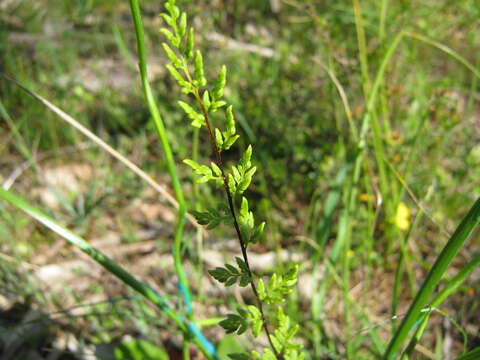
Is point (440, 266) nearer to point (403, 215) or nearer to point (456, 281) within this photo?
point (456, 281)

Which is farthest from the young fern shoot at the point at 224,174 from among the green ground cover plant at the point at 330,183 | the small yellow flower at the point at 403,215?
the small yellow flower at the point at 403,215

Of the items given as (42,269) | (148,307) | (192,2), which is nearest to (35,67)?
(192,2)

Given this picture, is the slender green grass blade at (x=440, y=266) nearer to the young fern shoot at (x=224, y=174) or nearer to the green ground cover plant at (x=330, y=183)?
the green ground cover plant at (x=330, y=183)

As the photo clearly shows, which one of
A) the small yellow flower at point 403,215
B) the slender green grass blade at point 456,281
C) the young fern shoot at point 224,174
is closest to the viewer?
the young fern shoot at point 224,174

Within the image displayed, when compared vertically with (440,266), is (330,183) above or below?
below

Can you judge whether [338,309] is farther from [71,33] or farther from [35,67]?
[71,33]

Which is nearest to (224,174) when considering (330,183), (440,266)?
(440,266)

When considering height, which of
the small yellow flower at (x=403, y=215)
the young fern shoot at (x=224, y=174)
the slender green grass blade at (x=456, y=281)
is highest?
the young fern shoot at (x=224, y=174)

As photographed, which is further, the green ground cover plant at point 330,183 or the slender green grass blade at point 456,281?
the green ground cover plant at point 330,183

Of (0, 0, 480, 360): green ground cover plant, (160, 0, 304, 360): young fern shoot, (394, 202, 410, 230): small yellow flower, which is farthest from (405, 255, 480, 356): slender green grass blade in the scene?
(394, 202, 410, 230): small yellow flower

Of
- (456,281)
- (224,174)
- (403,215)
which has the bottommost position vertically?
(403,215)

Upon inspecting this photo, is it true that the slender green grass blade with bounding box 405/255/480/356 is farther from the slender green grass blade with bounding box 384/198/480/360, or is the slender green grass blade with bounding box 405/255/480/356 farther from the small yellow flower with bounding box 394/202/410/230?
the small yellow flower with bounding box 394/202/410/230
